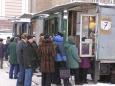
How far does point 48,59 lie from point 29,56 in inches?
27.9

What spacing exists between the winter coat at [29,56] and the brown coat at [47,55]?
1.26ft

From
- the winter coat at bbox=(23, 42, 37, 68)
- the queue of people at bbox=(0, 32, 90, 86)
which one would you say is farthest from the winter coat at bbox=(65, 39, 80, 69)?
the winter coat at bbox=(23, 42, 37, 68)

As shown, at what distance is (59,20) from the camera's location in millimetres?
18656

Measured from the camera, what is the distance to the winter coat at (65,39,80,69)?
1519 centimetres

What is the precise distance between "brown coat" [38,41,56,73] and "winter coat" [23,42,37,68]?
38cm

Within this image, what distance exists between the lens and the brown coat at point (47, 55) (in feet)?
46.8

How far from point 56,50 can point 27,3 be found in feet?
134

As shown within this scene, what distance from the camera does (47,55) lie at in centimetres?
1430

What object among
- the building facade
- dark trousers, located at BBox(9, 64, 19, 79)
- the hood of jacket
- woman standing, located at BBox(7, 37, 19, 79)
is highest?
the building facade

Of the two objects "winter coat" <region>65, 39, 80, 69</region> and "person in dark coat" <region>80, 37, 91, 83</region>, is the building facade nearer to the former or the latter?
"person in dark coat" <region>80, 37, 91, 83</region>

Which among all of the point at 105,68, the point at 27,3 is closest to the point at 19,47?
the point at 105,68

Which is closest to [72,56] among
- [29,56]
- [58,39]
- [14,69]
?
[58,39]

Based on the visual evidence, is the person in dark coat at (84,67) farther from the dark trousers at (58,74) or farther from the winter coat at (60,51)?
the winter coat at (60,51)

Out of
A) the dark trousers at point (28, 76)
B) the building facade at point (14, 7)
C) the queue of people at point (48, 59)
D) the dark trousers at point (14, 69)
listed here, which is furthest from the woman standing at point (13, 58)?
the building facade at point (14, 7)
